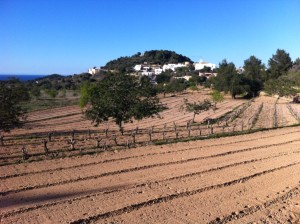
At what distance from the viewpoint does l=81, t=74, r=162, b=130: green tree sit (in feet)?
88.2

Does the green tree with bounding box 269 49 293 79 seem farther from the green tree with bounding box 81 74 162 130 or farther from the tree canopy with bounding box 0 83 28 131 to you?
the tree canopy with bounding box 0 83 28 131

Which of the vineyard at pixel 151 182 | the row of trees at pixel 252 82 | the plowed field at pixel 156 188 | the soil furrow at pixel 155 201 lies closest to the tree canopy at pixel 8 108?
the vineyard at pixel 151 182

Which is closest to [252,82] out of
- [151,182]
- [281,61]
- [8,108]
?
[281,61]

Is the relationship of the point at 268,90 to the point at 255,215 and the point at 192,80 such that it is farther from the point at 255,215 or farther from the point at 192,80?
the point at 255,215

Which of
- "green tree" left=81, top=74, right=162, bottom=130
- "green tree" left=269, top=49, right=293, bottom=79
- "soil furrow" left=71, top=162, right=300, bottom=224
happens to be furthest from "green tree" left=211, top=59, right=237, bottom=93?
"soil furrow" left=71, top=162, right=300, bottom=224

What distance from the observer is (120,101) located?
88.5ft

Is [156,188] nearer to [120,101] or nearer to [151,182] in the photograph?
[151,182]

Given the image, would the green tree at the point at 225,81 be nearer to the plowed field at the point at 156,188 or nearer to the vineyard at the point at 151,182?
the vineyard at the point at 151,182

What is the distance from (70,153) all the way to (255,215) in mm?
11112

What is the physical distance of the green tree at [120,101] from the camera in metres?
26.9

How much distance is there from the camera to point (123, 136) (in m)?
27.5

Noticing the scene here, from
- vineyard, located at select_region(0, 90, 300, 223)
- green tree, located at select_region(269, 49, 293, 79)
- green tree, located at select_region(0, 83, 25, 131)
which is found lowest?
vineyard, located at select_region(0, 90, 300, 223)

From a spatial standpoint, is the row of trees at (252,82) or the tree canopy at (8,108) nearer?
the tree canopy at (8,108)

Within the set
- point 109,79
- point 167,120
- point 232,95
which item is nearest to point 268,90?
point 232,95
